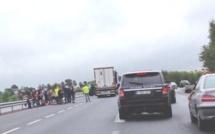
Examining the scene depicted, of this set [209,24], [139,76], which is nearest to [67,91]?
[139,76]

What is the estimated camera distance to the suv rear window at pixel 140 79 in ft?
49.6

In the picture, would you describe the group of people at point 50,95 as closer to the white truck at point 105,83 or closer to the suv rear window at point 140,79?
the white truck at point 105,83

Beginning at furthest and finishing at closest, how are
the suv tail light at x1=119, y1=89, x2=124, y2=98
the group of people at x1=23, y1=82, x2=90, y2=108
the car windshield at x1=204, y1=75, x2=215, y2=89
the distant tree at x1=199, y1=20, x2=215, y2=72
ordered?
the distant tree at x1=199, y1=20, x2=215, y2=72 → the group of people at x1=23, y1=82, x2=90, y2=108 → the suv tail light at x1=119, y1=89, x2=124, y2=98 → the car windshield at x1=204, y1=75, x2=215, y2=89

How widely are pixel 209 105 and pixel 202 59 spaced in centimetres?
5324

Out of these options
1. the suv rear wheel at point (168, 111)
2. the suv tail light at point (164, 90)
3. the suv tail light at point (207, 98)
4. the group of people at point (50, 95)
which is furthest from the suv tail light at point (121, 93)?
the group of people at point (50, 95)

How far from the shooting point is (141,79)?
15.2 metres

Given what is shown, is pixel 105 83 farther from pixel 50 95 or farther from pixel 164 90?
pixel 164 90

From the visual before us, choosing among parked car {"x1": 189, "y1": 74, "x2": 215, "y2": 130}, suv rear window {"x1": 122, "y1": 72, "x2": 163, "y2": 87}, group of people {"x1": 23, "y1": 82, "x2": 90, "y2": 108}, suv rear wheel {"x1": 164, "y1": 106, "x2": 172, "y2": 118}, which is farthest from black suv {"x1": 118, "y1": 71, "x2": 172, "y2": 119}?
group of people {"x1": 23, "y1": 82, "x2": 90, "y2": 108}

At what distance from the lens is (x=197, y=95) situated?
35.4 ft

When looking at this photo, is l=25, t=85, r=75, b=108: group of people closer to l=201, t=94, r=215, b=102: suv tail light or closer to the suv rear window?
the suv rear window

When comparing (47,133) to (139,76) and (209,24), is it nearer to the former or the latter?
(139,76)

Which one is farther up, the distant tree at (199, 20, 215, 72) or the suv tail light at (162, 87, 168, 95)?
the distant tree at (199, 20, 215, 72)

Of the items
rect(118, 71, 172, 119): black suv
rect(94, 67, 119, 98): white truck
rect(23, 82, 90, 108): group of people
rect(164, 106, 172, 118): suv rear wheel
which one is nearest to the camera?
rect(118, 71, 172, 119): black suv

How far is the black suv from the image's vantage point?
14.9 metres
